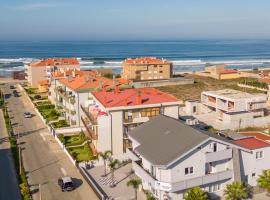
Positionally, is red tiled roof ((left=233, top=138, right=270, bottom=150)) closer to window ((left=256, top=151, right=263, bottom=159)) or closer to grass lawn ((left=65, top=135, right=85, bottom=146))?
window ((left=256, top=151, right=263, bottom=159))

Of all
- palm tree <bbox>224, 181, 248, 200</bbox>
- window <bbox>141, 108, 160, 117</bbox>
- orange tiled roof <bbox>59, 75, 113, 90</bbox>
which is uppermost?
orange tiled roof <bbox>59, 75, 113, 90</bbox>

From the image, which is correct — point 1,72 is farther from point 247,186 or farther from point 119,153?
point 247,186

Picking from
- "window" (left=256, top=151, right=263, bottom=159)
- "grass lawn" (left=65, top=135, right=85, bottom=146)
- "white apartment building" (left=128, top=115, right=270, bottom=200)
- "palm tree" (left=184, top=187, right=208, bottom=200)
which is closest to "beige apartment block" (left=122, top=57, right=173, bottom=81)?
"grass lawn" (left=65, top=135, right=85, bottom=146)

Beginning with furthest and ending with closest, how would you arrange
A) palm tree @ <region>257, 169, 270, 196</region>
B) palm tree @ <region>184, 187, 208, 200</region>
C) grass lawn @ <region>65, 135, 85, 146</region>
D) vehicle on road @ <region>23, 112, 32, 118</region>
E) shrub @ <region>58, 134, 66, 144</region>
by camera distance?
vehicle on road @ <region>23, 112, 32, 118</region>
grass lawn @ <region>65, 135, 85, 146</region>
shrub @ <region>58, 134, 66, 144</region>
palm tree @ <region>257, 169, 270, 196</region>
palm tree @ <region>184, 187, 208, 200</region>

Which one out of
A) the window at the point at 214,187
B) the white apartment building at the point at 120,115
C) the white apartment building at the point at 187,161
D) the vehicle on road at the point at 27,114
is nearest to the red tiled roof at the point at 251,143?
the white apartment building at the point at 187,161

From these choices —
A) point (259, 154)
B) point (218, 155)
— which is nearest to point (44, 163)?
point (218, 155)

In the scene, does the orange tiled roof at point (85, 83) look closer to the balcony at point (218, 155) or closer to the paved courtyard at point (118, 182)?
the paved courtyard at point (118, 182)

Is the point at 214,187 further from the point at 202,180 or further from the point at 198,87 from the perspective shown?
the point at 198,87
